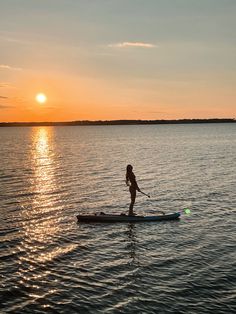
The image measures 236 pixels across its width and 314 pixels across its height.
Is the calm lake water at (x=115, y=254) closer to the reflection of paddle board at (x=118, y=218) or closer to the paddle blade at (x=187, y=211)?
the paddle blade at (x=187, y=211)

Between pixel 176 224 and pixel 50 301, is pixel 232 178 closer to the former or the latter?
pixel 176 224

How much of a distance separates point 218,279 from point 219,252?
131 inches

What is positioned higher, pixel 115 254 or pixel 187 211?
pixel 187 211

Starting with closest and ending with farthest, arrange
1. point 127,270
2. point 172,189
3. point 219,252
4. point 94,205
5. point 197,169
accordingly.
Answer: point 127,270 → point 219,252 → point 94,205 → point 172,189 → point 197,169

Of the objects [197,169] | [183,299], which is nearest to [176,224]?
[183,299]

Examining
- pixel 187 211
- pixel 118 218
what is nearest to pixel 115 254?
pixel 118 218

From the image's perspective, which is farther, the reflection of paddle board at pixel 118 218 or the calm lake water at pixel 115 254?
the reflection of paddle board at pixel 118 218

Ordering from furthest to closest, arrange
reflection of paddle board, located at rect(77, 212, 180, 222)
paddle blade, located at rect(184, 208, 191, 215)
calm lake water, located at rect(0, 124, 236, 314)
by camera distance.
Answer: paddle blade, located at rect(184, 208, 191, 215)
reflection of paddle board, located at rect(77, 212, 180, 222)
calm lake water, located at rect(0, 124, 236, 314)

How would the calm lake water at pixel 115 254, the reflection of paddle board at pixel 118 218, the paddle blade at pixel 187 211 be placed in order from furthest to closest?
the paddle blade at pixel 187 211 < the reflection of paddle board at pixel 118 218 < the calm lake water at pixel 115 254

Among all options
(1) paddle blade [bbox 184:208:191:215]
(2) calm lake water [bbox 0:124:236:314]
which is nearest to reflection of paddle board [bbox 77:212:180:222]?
(2) calm lake water [bbox 0:124:236:314]

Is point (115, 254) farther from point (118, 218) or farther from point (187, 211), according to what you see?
point (187, 211)

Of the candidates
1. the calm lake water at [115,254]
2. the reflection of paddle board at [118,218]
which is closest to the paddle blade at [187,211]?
the calm lake water at [115,254]

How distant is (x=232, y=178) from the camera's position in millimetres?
43219

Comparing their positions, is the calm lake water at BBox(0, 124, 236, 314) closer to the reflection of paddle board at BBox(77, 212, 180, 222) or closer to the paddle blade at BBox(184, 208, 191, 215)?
the paddle blade at BBox(184, 208, 191, 215)
